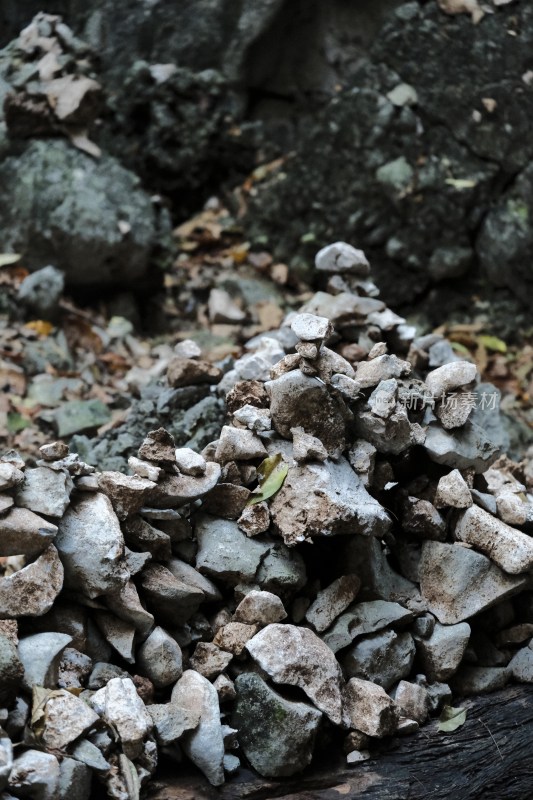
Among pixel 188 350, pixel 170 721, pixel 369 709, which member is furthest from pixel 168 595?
pixel 188 350

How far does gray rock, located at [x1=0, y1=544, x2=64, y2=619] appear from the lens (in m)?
2.41

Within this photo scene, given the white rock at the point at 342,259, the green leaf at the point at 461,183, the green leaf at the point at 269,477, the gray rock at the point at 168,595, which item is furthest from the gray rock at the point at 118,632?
the green leaf at the point at 461,183

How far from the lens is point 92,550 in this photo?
2520mm

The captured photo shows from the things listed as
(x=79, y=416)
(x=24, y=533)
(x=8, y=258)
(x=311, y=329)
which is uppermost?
(x=311, y=329)

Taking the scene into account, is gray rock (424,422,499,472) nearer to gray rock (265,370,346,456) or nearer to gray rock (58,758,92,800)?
gray rock (265,370,346,456)

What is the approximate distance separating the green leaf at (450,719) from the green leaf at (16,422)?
269cm

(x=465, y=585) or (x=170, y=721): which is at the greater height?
(x=170, y=721)

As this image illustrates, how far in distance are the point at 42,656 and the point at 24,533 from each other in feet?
1.09

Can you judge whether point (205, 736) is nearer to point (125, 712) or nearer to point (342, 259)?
point (125, 712)

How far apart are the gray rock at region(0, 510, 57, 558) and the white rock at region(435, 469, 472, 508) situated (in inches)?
53.8

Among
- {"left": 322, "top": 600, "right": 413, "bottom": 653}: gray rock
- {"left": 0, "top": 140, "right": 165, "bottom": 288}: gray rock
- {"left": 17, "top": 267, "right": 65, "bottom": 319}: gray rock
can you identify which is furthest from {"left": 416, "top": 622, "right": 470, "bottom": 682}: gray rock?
{"left": 0, "top": 140, "right": 165, "bottom": 288}: gray rock

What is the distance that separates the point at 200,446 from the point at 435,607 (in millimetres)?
1168

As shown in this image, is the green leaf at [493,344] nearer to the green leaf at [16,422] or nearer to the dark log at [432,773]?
the green leaf at [16,422]

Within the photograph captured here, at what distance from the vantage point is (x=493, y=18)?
230 inches
